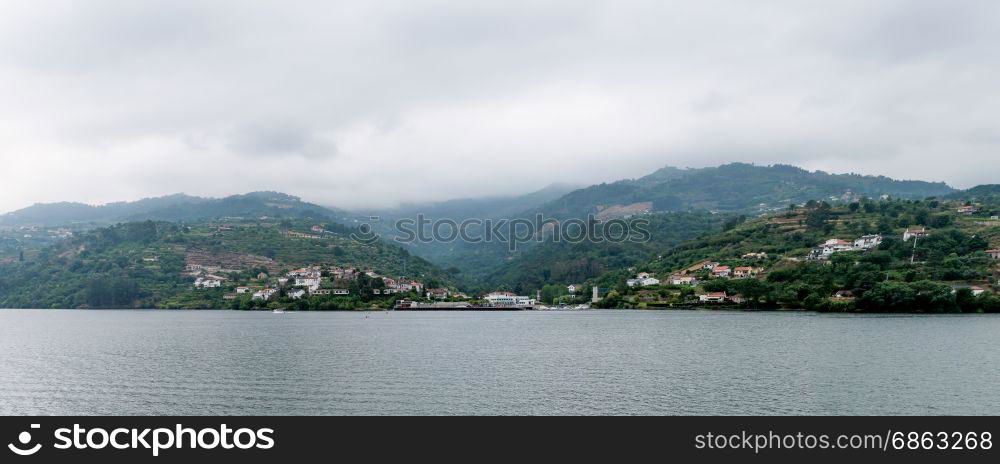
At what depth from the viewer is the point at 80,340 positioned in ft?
204

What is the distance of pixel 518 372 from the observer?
39.4 m

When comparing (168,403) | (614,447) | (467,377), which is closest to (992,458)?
(614,447)

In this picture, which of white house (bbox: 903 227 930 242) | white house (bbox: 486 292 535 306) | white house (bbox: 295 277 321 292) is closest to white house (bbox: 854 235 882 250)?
white house (bbox: 903 227 930 242)

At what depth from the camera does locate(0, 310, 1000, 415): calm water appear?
29844mm

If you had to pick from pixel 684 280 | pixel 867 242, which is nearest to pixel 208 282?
pixel 684 280

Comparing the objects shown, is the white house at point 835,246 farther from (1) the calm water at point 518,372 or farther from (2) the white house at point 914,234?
(1) the calm water at point 518,372

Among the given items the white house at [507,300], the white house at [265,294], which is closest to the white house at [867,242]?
the white house at [507,300]

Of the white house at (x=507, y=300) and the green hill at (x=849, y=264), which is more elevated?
the green hill at (x=849, y=264)

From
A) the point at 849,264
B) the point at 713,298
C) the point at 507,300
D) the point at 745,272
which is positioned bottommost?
the point at 507,300

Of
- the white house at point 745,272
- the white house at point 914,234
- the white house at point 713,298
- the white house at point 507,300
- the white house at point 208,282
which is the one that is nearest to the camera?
the white house at point 713,298

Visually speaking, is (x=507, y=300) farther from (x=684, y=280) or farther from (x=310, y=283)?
(x=310, y=283)

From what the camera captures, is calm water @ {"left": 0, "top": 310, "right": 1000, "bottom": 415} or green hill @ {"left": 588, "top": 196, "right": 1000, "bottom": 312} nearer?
calm water @ {"left": 0, "top": 310, "right": 1000, "bottom": 415}

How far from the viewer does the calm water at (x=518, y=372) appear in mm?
29844

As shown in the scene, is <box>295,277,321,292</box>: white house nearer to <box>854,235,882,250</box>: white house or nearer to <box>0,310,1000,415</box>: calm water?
<box>0,310,1000,415</box>: calm water
